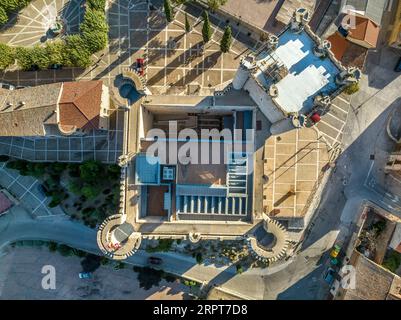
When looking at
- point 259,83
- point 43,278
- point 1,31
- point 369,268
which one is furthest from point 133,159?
point 369,268

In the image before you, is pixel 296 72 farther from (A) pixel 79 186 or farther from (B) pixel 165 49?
(A) pixel 79 186

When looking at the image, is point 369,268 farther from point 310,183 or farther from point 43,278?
point 43,278

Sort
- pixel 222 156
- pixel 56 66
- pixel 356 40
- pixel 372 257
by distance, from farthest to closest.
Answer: pixel 56 66 → pixel 372 257 → pixel 356 40 → pixel 222 156

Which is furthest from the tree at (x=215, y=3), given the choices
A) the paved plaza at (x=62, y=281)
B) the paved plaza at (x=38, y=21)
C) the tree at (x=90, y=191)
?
the paved plaza at (x=62, y=281)

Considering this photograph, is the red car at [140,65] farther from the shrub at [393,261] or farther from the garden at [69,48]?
the shrub at [393,261]

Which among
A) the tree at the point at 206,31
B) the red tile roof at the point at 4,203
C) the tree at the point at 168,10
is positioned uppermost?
the tree at the point at 168,10

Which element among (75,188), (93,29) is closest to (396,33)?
(93,29)
